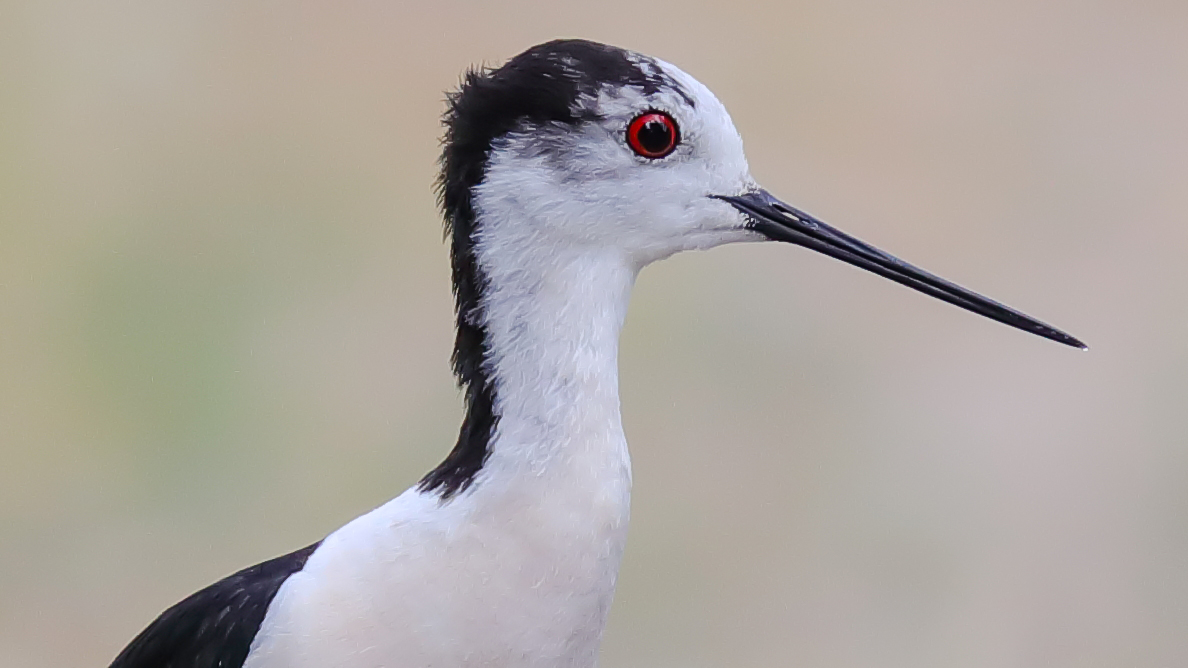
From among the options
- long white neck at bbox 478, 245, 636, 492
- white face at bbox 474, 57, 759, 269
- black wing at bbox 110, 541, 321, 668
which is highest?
white face at bbox 474, 57, 759, 269

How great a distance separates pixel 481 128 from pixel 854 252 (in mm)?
315

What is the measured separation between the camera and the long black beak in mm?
987

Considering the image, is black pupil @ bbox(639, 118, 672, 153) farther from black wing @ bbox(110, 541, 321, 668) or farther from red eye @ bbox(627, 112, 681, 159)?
black wing @ bbox(110, 541, 321, 668)

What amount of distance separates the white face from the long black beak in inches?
1.7

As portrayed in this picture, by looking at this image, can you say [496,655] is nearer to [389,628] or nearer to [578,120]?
[389,628]

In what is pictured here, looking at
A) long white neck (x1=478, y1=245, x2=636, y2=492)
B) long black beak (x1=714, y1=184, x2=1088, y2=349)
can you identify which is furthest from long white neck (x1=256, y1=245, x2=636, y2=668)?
long black beak (x1=714, y1=184, x2=1088, y2=349)

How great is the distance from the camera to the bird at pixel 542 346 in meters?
0.94

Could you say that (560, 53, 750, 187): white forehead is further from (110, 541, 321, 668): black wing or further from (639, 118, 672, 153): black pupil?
(110, 541, 321, 668): black wing

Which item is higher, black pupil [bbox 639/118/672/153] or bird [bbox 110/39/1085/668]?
black pupil [bbox 639/118/672/153]

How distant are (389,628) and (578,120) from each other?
0.41 meters

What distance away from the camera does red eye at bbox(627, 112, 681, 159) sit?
0.94 m

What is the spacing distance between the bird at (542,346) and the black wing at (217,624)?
0.06 metres

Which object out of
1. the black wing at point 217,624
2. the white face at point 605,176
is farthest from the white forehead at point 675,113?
the black wing at point 217,624

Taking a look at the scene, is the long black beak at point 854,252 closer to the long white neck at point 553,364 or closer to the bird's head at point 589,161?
the bird's head at point 589,161
